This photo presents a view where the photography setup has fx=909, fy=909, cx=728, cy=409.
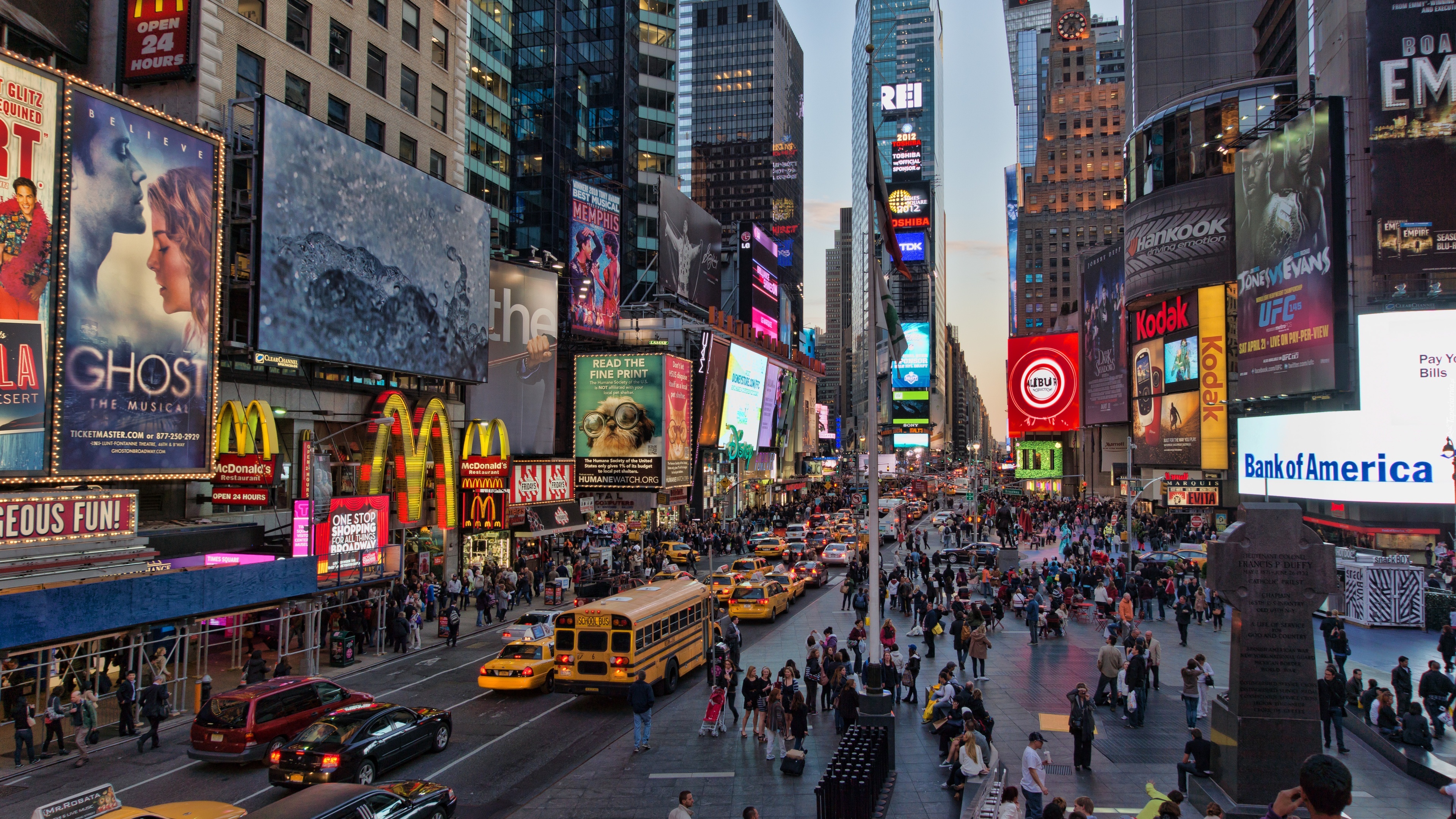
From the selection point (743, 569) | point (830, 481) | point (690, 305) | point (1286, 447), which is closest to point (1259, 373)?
point (1286, 447)

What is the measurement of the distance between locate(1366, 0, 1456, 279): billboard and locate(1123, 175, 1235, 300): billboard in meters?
16.2

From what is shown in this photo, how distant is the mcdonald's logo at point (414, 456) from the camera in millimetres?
32312

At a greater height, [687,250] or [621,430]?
[687,250]

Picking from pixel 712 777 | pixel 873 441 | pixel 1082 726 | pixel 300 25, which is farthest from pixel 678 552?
pixel 1082 726

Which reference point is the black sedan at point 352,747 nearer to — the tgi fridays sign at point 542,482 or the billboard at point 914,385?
the tgi fridays sign at point 542,482

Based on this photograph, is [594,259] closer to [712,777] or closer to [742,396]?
[742,396]

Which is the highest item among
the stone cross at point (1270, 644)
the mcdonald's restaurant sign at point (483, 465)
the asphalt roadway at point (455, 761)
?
the mcdonald's restaurant sign at point (483, 465)

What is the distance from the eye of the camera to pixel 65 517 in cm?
2008

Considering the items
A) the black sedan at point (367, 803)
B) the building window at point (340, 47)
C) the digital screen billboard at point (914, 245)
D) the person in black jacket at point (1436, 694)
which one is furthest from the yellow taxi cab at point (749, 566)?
the digital screen billboard at point (914, 245)

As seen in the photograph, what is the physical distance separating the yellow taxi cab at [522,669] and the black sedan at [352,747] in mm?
4870

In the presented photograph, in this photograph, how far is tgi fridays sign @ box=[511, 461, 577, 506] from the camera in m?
40.4

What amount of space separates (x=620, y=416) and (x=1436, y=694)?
40067 millimetres

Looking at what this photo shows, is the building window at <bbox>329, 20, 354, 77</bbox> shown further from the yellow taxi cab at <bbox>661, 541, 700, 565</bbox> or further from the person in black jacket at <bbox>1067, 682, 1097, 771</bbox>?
the person in black jacket at <bbox>1067, 682, 1097, 771</bbox>

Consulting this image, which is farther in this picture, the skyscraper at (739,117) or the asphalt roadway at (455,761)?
the skyscraper at (739,117)
